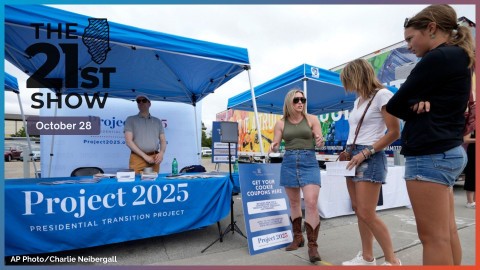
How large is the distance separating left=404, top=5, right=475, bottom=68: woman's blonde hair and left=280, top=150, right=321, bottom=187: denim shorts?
48.9 inches

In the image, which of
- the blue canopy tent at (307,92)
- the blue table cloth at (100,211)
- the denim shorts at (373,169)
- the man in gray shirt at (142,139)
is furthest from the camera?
the blue canopy tent at (307,92)

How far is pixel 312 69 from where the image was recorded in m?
4.32

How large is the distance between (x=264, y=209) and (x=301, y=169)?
617 millimetres

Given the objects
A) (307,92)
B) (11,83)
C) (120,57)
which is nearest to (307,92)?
(307,92)

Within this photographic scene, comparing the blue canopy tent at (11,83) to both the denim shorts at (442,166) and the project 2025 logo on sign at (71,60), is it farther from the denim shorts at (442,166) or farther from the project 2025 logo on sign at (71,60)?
the denim shorts at (442,166)

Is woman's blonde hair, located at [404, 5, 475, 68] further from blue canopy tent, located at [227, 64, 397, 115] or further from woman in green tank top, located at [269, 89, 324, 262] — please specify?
blue canopy tent, located at [227, 64, 397, 115]

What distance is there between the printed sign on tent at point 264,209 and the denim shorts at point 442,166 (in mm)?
1535

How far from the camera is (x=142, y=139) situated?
3398 mm

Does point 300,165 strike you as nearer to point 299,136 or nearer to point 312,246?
point 299,136

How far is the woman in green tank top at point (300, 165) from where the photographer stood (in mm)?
2164

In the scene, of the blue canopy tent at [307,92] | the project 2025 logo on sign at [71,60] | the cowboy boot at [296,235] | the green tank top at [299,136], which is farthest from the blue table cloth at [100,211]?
the blue canopy tent at [307,92]

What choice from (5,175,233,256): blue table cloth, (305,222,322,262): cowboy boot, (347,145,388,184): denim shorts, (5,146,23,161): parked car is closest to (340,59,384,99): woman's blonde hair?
(347,145,388,184): denim shorts

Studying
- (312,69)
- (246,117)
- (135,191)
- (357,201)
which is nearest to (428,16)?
(357,201)

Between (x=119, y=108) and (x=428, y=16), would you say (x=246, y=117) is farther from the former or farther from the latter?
(x=428, y=16)
